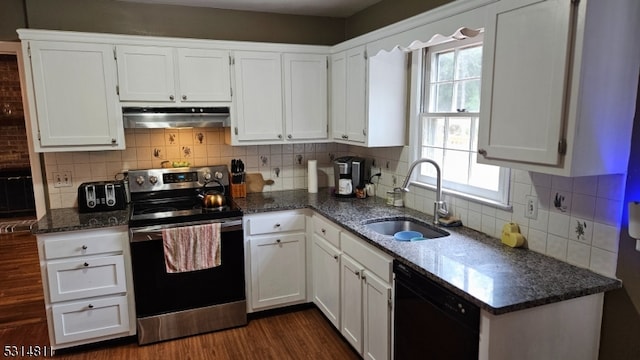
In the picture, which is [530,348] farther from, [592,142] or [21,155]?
[21,155]

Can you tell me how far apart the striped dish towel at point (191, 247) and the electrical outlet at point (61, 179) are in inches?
39.0

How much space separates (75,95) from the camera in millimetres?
2840

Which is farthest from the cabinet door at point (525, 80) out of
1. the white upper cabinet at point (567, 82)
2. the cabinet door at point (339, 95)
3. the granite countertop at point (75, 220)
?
the granite countertop at point (75, 220)

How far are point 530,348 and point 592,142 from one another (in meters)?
0.83

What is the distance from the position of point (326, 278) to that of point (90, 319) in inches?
63.6

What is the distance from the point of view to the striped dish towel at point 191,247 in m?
2.81

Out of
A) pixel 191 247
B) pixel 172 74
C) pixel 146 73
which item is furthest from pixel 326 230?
pixel 146 73

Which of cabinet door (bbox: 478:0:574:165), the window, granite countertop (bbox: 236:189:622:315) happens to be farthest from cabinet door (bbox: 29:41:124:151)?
cabinet door (bbox: 478:0:574:165)

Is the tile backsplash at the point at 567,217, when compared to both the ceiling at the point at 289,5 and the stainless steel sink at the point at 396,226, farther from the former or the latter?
the ceiling at the point at 289,5

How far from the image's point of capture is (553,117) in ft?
5.26

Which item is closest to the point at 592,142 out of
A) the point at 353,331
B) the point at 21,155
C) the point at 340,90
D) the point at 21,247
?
the point at 353,331

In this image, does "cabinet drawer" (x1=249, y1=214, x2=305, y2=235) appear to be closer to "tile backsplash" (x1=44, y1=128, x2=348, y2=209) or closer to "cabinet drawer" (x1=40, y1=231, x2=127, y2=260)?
"tile backsplash" (x1=44, y1=128, x2=348, y2=209)

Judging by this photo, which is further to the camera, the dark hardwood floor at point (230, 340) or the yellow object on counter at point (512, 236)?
the dark hardwood floor at point (230, 340)

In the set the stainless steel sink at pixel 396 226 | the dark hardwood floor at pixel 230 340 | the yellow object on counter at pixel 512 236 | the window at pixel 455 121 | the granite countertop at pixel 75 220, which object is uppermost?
the window at pixel 455 121
